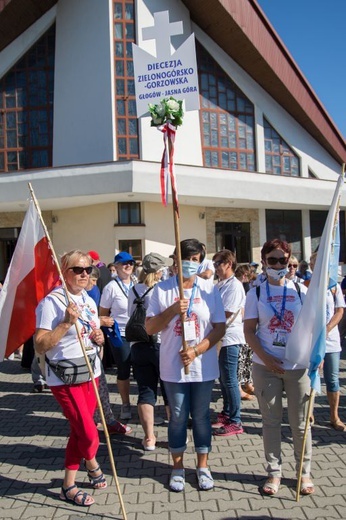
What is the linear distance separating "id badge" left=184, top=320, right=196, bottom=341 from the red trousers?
33.7 inches

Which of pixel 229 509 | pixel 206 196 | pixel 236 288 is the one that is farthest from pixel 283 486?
pixel 206 196

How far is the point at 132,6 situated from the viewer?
19141 millimetres

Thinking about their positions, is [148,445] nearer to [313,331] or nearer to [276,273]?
[313,331]

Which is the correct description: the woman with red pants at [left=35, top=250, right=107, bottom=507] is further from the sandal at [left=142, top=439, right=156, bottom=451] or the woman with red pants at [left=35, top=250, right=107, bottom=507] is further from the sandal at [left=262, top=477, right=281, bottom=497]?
the sandal at [left=262, top=477, right=281, bottom=497]

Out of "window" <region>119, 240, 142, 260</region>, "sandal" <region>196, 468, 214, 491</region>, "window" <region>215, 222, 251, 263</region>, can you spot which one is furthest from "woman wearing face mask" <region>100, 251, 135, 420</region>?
"window" <region>215, 222, 251, 263</region>

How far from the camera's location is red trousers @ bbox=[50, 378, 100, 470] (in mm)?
3387

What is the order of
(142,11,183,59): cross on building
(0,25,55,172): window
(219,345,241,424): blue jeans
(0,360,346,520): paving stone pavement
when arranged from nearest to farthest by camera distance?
(0,360,346,520): paving stone pavement
(142,11,183,59): cross on building
(219,345,241,424): blue jeans
(0,25,55,172): window

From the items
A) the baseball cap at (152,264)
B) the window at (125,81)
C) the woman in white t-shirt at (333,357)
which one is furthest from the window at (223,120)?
the woman in white t-shirt at (333,357)

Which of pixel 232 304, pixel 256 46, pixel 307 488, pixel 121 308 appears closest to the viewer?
pixel 307 488

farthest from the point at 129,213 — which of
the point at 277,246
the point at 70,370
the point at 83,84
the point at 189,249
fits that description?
the point at 70,370

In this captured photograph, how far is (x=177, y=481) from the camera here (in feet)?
11.9

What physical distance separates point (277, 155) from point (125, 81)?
8.38 m

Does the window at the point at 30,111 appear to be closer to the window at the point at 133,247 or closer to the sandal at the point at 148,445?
the window at the point at 133,247

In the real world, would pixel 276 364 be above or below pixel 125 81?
below
